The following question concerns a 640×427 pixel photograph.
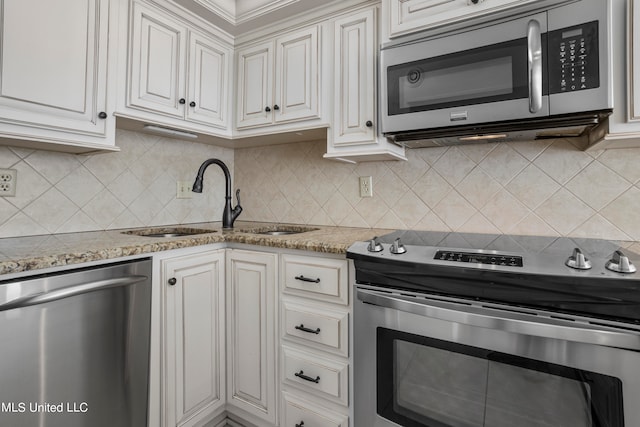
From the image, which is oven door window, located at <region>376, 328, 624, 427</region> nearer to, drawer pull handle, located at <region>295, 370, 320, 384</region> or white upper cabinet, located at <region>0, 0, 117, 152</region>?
drawer pull handle, located at <region>295, 370, 320, 384</region>

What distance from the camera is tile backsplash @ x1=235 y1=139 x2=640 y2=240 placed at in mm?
1362

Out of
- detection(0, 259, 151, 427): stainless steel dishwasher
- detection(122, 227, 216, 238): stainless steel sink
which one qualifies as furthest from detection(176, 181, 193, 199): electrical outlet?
detection(0, 259, 151, 427): stainless steel dishwasher

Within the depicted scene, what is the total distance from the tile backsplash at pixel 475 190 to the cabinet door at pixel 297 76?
1.18 ft

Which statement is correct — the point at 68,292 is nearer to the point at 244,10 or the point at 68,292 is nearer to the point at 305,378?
the point at 305,378

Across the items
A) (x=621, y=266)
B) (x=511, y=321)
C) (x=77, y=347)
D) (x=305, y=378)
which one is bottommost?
(x=305, y=378)

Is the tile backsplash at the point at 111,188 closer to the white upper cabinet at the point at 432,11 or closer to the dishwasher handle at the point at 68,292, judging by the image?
the dishwasher handle at the point at 68,292

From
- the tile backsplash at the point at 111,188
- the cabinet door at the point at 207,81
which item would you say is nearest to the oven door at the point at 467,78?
the cabinet door at the point at 207,81

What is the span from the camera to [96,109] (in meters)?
1.38

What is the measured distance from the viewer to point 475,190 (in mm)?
1612

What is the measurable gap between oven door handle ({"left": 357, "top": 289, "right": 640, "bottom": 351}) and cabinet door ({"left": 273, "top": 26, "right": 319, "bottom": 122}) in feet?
3.42

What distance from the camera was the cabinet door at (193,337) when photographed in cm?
135

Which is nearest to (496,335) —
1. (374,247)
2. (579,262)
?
(579,262)

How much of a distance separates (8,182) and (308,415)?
161cm

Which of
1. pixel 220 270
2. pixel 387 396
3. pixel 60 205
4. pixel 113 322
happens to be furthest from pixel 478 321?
pixel 60 205
